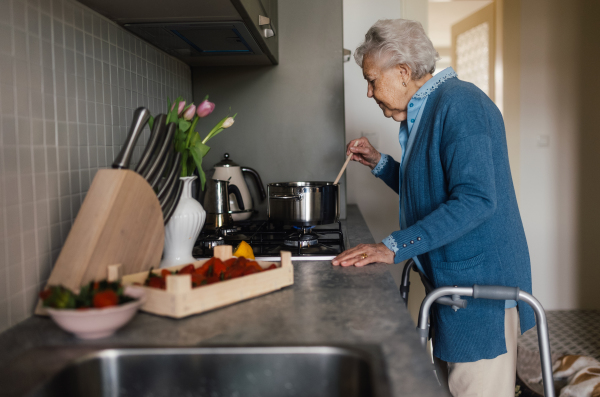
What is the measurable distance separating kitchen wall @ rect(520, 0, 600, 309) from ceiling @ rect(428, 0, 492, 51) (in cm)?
146

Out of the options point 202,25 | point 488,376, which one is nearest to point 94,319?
point 202,25

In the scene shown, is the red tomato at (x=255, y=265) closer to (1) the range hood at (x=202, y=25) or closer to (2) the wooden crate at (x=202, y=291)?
(2) the wooden crate at (x=202, y=291)

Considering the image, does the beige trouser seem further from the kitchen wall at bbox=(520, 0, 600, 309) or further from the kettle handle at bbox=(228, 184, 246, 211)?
the kitchen wall at bbox=(520, 0, 600, 309)

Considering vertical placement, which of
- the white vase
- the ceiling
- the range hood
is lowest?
the white vase

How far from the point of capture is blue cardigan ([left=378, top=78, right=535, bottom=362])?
1.13 m

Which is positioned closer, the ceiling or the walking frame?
the walking frame

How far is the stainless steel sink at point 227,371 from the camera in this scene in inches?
27.7

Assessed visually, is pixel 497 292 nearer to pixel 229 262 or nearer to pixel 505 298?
pixel 505 298

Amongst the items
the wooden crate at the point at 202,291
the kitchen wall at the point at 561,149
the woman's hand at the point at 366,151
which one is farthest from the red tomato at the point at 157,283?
the kitchen wall at the point at 561,149

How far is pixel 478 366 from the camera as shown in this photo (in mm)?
1230

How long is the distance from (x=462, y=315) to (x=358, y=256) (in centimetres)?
31

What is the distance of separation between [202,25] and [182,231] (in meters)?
0.57

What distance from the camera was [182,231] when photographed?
1130mm

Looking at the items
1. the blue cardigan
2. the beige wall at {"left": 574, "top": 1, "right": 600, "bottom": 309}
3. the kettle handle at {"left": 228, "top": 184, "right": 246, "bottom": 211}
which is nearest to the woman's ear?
the blue cardigan
